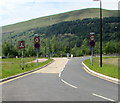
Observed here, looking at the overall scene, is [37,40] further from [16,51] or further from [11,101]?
[16,51]

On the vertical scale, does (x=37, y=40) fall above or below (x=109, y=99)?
above

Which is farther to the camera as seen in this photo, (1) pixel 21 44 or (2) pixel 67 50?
(2) pixel 67 50

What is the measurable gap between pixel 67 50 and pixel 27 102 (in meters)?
115

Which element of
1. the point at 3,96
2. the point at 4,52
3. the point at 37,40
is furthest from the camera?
the point at 4,52

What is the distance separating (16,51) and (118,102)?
119837 mm

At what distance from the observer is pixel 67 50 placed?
12338cm

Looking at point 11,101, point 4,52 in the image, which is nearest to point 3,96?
point 11,101

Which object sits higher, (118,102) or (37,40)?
(37,40)

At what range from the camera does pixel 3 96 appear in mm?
9758

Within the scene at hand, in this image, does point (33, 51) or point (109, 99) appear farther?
point (33, 51)

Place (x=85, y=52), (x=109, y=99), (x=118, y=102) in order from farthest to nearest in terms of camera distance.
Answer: (x=85, y=52) → (x=109, y=99) → (x=118, y=102)

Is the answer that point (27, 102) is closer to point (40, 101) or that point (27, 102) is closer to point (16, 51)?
point (40, 101)

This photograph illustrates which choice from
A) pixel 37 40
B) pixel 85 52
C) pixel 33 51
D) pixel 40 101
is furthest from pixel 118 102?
pixel 85 52

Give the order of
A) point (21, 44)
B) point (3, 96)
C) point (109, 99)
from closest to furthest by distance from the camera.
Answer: point (109, 99) < point (3, 96) < point (21, 44)
